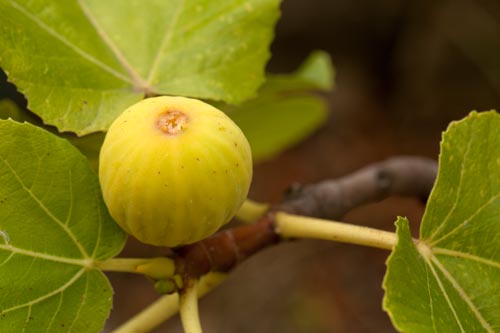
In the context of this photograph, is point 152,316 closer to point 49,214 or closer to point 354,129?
point 49,214

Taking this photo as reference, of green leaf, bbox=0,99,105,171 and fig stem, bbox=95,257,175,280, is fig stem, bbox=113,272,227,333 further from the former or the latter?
green leaf, bbox=0,99,105,171

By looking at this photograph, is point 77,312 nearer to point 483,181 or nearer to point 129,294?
point 483,181

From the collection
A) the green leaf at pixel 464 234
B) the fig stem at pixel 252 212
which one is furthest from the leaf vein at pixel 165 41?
the green leaf at pixel 464 234

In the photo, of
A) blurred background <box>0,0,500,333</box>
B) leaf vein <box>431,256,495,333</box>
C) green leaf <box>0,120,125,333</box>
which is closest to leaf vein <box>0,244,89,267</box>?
green leaf <box>0,120,125,333</box>

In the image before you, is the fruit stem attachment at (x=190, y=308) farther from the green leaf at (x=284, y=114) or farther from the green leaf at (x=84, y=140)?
the green leaf at (x=284, y=114)

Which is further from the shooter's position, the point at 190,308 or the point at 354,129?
the point at 354,129

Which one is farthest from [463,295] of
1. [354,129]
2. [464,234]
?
[354,129]

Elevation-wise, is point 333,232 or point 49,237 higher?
point 333,232
